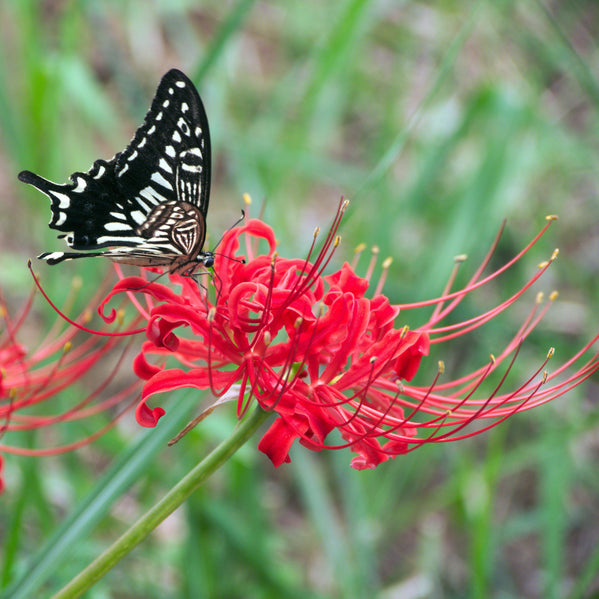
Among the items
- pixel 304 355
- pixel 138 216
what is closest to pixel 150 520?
pixel 304 355

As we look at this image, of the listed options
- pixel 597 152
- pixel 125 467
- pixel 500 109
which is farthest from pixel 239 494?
pixel 597 152

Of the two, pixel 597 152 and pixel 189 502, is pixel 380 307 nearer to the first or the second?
pixel 189 502

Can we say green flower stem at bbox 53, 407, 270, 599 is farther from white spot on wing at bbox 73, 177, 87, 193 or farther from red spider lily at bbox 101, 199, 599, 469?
white spot on wing at bbox 73, 177, 87, 193

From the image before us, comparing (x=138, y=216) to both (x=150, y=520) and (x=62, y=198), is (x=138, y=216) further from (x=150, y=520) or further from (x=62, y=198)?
(x=150, y=520)

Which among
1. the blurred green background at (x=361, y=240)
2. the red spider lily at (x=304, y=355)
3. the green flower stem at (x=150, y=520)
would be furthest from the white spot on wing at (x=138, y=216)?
the green flower stem at (x=150, y=520)

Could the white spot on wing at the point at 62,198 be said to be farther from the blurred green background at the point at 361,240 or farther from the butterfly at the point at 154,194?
the blurred green background at the point at 361,240
